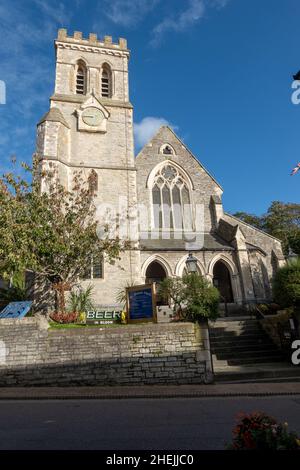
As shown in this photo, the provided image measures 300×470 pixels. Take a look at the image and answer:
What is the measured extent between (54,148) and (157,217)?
7.67m

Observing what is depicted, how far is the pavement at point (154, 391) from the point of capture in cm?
786

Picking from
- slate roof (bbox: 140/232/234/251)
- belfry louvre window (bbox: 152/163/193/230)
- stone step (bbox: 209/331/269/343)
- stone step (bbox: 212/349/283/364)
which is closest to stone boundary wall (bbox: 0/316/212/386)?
stone step (bbox: 212/349/283/364)

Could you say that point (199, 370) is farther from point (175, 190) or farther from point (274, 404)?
point (175, 190)

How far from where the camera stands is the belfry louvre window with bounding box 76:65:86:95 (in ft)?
70.0

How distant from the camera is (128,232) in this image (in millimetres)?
17422

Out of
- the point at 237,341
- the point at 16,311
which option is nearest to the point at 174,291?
the point at 237,341

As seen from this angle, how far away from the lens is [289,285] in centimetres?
1084

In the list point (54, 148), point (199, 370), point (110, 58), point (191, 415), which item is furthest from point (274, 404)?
point (110, 58)

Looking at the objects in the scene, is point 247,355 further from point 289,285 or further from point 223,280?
point 223,280

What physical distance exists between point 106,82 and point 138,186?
855cm

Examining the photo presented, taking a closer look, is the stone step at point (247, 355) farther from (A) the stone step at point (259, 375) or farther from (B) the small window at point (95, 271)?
(B) the small window at point (95, 271)

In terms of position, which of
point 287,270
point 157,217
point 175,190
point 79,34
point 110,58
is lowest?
point 287,270

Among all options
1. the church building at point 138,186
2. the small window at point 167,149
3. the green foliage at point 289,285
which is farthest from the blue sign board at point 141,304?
the small window at point 167,149

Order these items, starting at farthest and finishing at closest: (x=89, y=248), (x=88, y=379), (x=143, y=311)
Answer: (x=89, y=248) < (x=143, y=311) < (x=88, y=379)
